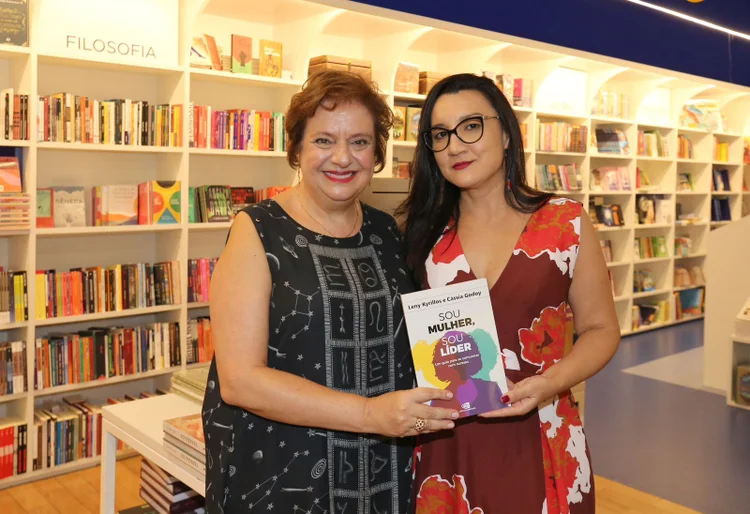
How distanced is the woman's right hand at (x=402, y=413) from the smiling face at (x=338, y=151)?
1.55 ft

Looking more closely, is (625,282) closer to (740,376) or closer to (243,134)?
(740,376)

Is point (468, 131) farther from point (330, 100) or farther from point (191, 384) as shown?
point (191, 384)

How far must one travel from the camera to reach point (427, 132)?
6.06 feet

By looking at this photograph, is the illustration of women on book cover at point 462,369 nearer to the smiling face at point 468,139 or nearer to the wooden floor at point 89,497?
the smiling face at point 468,139

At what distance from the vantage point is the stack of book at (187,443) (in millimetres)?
2010

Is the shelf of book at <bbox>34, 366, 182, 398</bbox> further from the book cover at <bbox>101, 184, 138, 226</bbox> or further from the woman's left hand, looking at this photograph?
the woman's left hand

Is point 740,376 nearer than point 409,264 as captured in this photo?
No

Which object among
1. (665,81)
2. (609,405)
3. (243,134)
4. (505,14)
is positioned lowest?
(609,405)

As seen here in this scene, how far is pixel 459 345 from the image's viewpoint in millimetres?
1573

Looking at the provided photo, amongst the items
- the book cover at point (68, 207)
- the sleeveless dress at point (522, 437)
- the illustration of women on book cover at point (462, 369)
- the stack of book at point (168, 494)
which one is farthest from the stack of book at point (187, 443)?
the book cover at point (68, 207)

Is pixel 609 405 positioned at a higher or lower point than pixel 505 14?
lower

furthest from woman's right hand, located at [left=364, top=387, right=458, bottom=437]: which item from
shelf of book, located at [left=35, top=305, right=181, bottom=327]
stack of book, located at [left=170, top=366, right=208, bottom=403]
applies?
shelf of book, located at [left=35, top=305, right=181, bottom=327]

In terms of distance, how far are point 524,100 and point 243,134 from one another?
3107mm

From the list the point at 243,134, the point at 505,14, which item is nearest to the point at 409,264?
the point at 505,14
